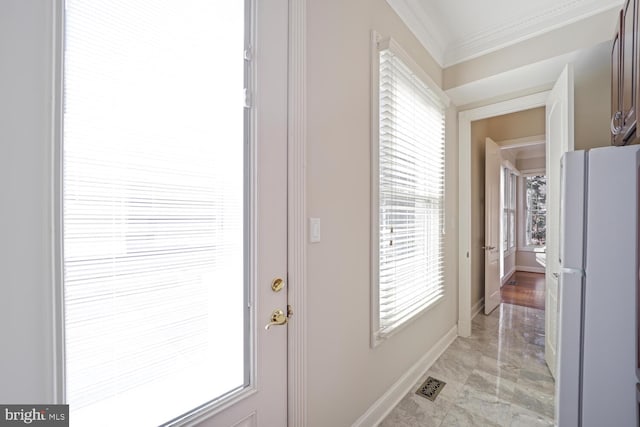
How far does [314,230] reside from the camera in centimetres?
120

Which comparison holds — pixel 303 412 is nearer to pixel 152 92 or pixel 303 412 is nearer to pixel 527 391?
pixel 152 92

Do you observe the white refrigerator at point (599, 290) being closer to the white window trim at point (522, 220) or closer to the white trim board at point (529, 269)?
the white window trim at point (522, 220)

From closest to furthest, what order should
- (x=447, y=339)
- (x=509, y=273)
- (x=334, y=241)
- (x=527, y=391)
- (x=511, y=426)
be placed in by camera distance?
1. (x=334, y=241)
2. (x=511, y=426)
3. (x=527, y=391)
4. (x=447, y=339)
5. (x=509, y=273)

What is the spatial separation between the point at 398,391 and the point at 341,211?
144 cm

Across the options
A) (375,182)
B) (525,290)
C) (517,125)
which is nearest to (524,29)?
(517,125)

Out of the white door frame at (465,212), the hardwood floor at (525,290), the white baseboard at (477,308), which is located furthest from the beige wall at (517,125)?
the hardwood floor at (525,290)

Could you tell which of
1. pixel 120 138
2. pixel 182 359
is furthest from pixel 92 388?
pixel 120 138

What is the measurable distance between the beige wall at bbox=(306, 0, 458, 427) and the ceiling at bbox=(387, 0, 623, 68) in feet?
1.81

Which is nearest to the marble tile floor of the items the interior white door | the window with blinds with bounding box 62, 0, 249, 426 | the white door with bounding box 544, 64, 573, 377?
the white door with bounding box 544, 64, 573, 377

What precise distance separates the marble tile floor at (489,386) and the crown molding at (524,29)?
2.80m

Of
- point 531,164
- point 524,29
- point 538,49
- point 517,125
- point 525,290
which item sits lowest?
point 525,290

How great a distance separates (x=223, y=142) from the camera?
0.90 m

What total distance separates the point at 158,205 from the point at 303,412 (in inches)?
41.3

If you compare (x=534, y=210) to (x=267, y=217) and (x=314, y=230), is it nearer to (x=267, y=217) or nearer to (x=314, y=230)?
(x=314, y=230)
